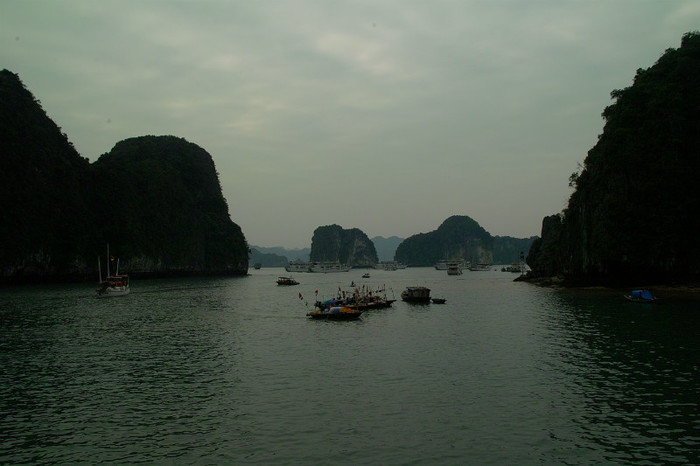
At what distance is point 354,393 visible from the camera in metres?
24.8

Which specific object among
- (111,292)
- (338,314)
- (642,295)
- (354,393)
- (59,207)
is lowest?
(354,393)

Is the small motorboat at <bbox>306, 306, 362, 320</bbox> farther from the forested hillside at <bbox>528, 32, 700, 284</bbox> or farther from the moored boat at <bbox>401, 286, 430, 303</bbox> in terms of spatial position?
the forested hillside at <bbox>528, 32, 700, 284</bbox>

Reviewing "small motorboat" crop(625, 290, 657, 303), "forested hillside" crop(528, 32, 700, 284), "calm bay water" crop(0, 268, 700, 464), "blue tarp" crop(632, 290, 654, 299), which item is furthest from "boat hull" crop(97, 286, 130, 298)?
"forested hillside" crop(528, 32, 700, 284)

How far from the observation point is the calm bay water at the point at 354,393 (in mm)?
17578

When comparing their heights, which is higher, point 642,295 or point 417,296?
point 642,295

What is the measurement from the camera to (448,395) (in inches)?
956

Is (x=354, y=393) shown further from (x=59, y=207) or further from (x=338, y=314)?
(x=59, y=207)

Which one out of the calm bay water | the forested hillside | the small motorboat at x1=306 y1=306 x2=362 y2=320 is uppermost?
the forested hillside

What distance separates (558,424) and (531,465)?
4.76 metres

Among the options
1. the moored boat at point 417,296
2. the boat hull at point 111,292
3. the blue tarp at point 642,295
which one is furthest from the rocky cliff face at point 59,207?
the blue tarp at point 642,295

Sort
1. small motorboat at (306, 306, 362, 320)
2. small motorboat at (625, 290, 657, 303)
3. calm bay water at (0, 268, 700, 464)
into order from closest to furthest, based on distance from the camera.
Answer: calm bay water at (0, 268, 700, 464)
small motorboat at (306, 306, 362, 320)
small motorboat at (625, 290, 657, 303)

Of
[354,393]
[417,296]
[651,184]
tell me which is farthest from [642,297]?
[354,393]

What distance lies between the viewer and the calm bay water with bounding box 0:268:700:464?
17578 millimetres

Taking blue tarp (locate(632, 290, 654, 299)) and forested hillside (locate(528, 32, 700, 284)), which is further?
forested hillside (locate(528, 32, 700, 284))
